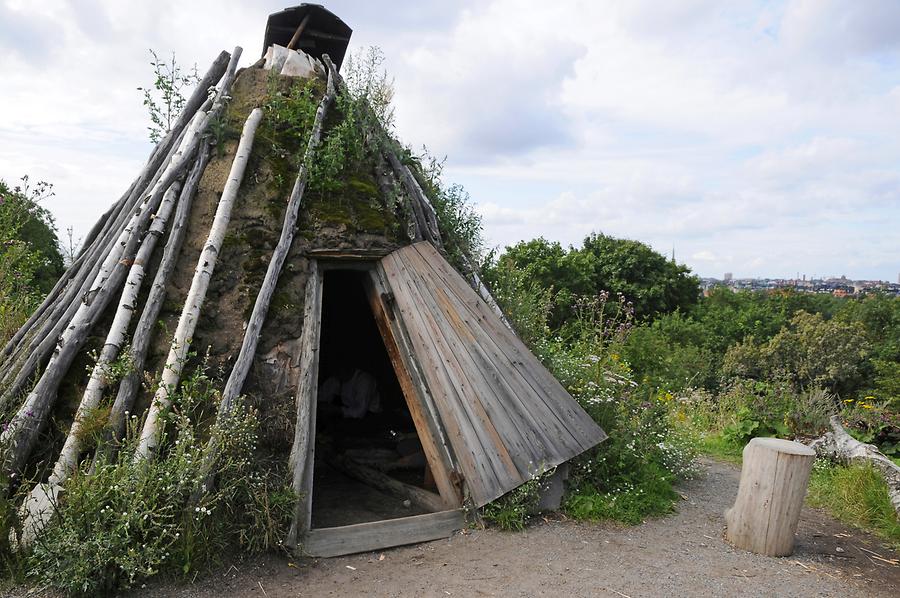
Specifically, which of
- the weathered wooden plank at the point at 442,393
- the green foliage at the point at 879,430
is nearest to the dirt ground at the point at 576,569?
the weathered wooden plank at the point at 442,393

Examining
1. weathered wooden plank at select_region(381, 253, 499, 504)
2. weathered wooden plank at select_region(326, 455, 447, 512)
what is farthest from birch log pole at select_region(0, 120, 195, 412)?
weathered wooden plank at select_region(326, 455, 447, 512)

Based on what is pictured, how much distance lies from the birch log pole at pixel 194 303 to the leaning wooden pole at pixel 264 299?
1.11 feet

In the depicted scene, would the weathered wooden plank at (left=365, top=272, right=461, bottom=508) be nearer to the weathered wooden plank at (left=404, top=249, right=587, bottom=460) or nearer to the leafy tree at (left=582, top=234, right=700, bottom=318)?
the weathered wooden plank at (left=404, top=249, right=587, bottom=460)

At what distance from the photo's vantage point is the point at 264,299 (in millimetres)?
4758

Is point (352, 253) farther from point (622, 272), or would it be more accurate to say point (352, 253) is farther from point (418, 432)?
point (622, 272)

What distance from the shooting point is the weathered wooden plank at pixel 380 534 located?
4.42m

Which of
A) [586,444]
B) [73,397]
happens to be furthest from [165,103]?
[586,444]

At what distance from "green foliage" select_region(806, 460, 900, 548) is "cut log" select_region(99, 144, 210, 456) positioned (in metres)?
5.85

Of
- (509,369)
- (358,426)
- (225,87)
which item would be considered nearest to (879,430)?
(509,369)

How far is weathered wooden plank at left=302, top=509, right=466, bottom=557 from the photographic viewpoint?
442 cm

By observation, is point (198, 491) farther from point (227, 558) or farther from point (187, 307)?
point (187, 307)

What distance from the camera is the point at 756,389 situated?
1021 centimetres

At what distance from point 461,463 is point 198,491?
5.91 ft

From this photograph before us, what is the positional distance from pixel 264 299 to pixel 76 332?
4.03 feet
